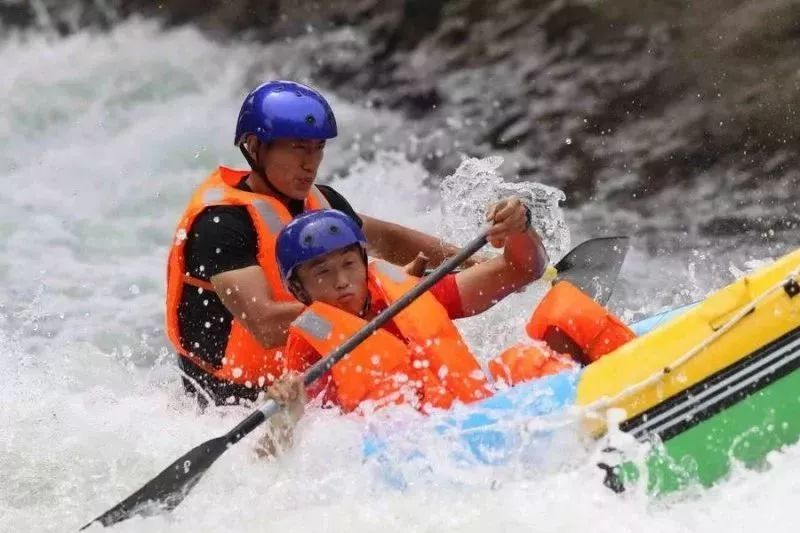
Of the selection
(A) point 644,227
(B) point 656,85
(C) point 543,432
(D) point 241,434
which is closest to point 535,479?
(C) point 543,432

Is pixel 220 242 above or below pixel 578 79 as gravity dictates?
below

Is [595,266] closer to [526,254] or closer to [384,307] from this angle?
[526,254]

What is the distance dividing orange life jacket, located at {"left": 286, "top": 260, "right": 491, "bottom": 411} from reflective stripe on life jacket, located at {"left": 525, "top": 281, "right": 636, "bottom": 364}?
0.23 meters

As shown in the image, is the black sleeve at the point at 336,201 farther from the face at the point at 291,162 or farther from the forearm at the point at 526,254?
the forearm at the point at 526,254

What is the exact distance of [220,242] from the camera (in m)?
3.89

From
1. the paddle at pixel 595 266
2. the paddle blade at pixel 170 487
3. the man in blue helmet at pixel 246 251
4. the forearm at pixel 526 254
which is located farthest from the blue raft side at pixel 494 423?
the paddle at pixel 595 266

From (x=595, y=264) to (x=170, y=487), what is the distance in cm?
159

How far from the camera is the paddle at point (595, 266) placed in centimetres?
404

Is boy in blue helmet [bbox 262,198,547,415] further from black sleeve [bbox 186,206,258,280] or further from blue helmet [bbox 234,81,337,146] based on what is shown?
blue helmet [bbox 234,81,337,146]

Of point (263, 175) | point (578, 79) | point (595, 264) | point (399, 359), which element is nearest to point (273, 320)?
point (399, 359)

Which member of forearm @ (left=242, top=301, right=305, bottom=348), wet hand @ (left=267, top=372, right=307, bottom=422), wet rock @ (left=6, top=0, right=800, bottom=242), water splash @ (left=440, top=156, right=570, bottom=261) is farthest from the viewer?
wet rock @ (left=6, top=0, right=800, bottom=242)

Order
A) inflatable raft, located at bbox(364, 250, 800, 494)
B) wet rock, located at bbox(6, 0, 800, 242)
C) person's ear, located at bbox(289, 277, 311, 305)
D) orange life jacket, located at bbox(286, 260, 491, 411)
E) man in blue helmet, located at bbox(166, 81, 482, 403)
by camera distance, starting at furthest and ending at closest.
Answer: wet rock, located at bbox(6, 0, 800, 242) → man in blue helmet, located at bbox(166, 81, 482, 403) → person's ear, located at bbox(289, 277, 311, 305) → orange life jacket, located at bbox(286, 260, 491, 411) → inflatable raft, located at bbox(364, 250, 800, 494)

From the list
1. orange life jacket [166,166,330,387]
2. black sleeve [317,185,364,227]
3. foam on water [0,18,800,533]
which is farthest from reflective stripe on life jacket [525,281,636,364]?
black sleeve [317,185,364,227]

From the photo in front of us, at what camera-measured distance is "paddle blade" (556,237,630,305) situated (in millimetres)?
4039
